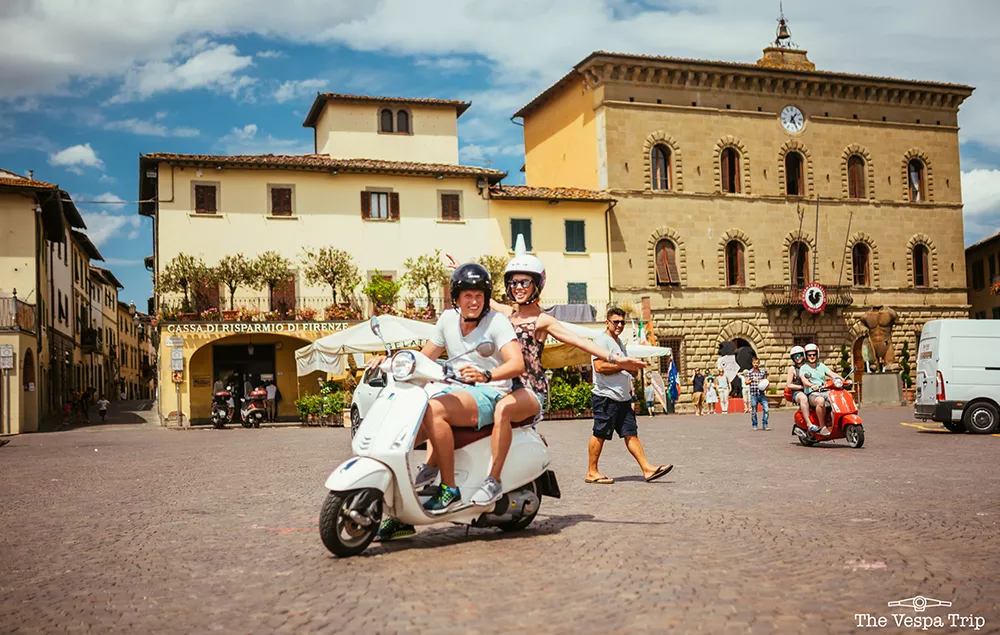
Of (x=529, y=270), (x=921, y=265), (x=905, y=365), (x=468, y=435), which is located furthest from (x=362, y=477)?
(x=921, y=265)

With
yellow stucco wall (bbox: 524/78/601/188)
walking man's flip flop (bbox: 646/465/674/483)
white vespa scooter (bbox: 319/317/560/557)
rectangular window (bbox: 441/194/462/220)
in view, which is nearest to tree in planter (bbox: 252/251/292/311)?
rectangular window (bbox: 441/194/462/220)

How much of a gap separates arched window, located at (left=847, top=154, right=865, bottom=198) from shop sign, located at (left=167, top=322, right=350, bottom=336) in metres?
24.1

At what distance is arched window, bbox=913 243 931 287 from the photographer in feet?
160

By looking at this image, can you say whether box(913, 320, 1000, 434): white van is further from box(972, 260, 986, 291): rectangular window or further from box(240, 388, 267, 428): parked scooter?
box(972, 260, 986, 291): rectangular window

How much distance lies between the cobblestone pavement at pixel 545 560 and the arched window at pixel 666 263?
3267cm

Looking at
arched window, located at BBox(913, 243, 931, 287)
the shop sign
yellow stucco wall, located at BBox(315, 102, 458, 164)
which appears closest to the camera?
the shop sign

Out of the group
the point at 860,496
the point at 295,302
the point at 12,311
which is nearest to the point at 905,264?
the point at 295,302

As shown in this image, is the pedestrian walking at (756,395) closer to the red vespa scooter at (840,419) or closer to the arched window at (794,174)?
the red vespa scooter at (840,419)

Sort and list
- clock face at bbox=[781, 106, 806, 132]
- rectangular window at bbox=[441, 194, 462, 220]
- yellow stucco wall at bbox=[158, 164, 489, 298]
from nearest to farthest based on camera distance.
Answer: yellow stucco wall at bbox=[158, 164, 489, 298] < rectangular window at bbox=[441, 194, 462, 220] < clock face at bbox=[781, 106, 806, 132]

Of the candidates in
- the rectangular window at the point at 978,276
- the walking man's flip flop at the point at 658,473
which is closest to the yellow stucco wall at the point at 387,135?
the rectangular window at the point at 978,276

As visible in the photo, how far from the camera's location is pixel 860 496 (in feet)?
→ 29.2

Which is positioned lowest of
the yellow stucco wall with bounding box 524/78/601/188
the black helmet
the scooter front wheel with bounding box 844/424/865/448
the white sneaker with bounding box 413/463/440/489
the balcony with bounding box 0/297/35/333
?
the scooter front wheel with bounding box 844/424/865/448

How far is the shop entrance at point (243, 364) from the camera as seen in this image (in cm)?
3950

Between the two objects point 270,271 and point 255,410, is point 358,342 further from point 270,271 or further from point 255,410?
point 270,271
